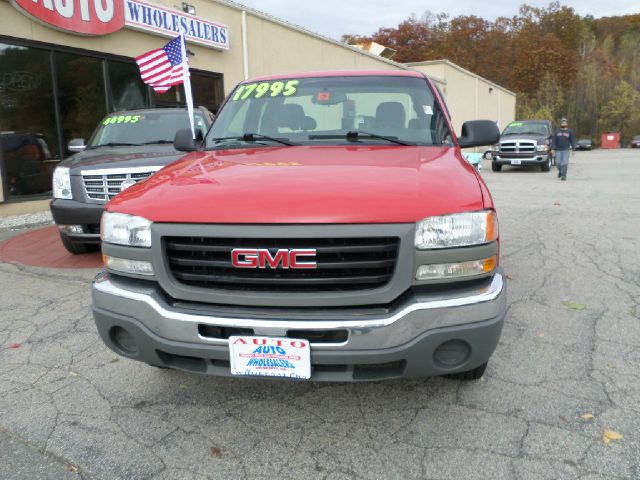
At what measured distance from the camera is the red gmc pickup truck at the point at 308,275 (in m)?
2.15

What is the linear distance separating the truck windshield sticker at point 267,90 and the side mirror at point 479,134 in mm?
1321

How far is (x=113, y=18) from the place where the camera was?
34.6 ft

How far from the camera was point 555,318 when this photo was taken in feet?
13.1

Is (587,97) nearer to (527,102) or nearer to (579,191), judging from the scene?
(527,102)

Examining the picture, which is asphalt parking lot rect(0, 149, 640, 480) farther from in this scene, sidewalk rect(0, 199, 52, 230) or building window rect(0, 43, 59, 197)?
building window rect(0, 43, 59, 197)

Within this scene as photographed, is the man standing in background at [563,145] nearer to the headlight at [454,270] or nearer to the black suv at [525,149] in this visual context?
the black suv at [525,149]

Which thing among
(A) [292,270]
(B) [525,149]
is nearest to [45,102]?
(A) [292,270]

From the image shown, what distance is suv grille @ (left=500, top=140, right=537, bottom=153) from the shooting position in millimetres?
18375

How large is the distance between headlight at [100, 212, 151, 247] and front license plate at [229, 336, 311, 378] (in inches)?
24.9

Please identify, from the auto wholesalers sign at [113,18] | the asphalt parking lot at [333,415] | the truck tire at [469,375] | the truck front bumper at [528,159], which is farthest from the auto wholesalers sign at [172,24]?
the truck front bumper at [528,159]

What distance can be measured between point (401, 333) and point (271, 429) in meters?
0.93

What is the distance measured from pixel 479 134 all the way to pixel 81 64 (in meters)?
9.44

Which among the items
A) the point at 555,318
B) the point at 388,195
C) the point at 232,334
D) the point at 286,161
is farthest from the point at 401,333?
the point at 555,318

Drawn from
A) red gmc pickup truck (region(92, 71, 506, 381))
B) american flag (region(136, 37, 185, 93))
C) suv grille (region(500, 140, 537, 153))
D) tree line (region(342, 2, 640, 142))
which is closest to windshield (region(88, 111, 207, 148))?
american flag (region(136, 37, 185, 93))
